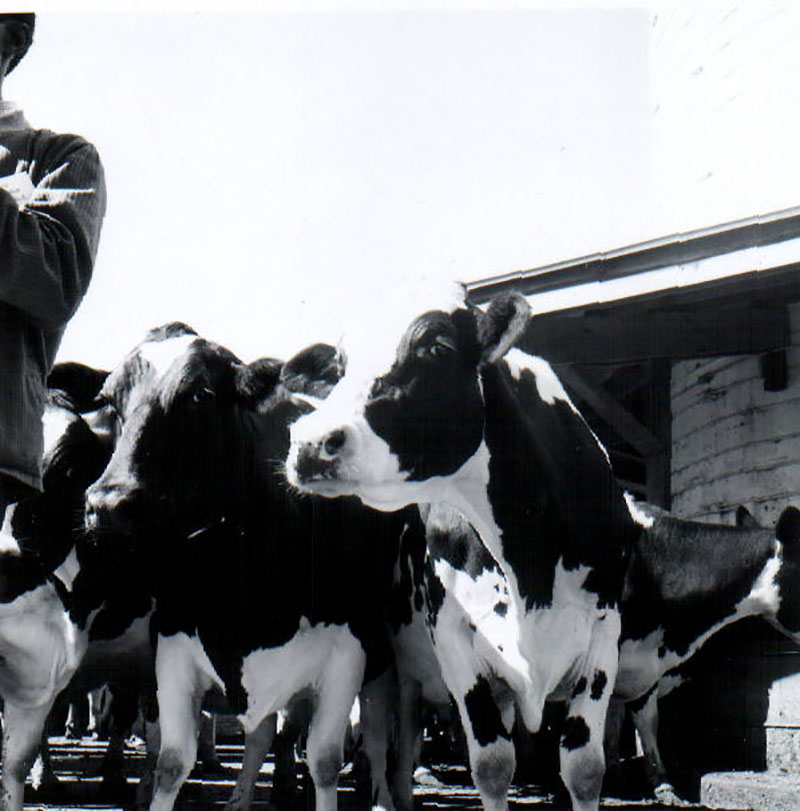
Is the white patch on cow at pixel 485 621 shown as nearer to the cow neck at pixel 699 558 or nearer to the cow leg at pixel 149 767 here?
the cow neck at pixel 699 558

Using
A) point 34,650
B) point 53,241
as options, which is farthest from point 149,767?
point 53,241

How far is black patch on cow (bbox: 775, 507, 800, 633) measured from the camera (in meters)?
6.50

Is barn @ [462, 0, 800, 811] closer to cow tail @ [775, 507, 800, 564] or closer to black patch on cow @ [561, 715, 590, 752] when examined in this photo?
cow tail @ [775, 507, 800, 564]

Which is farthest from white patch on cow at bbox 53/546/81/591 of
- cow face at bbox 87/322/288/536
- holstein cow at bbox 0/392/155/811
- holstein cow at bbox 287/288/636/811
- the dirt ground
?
holstein cow at bbox 287/288/636/811

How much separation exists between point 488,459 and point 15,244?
2306mm

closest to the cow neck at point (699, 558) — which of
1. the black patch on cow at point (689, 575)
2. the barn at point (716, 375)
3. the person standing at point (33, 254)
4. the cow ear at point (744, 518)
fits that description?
the black patch on cow at point (689, 575)

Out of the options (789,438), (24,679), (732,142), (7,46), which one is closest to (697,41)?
(732,142)

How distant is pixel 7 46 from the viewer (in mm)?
2803

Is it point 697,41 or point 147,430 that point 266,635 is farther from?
point 697,41

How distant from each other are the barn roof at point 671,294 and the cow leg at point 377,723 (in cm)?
201

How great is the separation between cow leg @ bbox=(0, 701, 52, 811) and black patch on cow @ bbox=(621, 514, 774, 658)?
3115mm

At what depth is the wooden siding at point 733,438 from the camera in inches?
270

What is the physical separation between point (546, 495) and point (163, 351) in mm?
1784

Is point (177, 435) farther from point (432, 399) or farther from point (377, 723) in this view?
point (377, 723)
